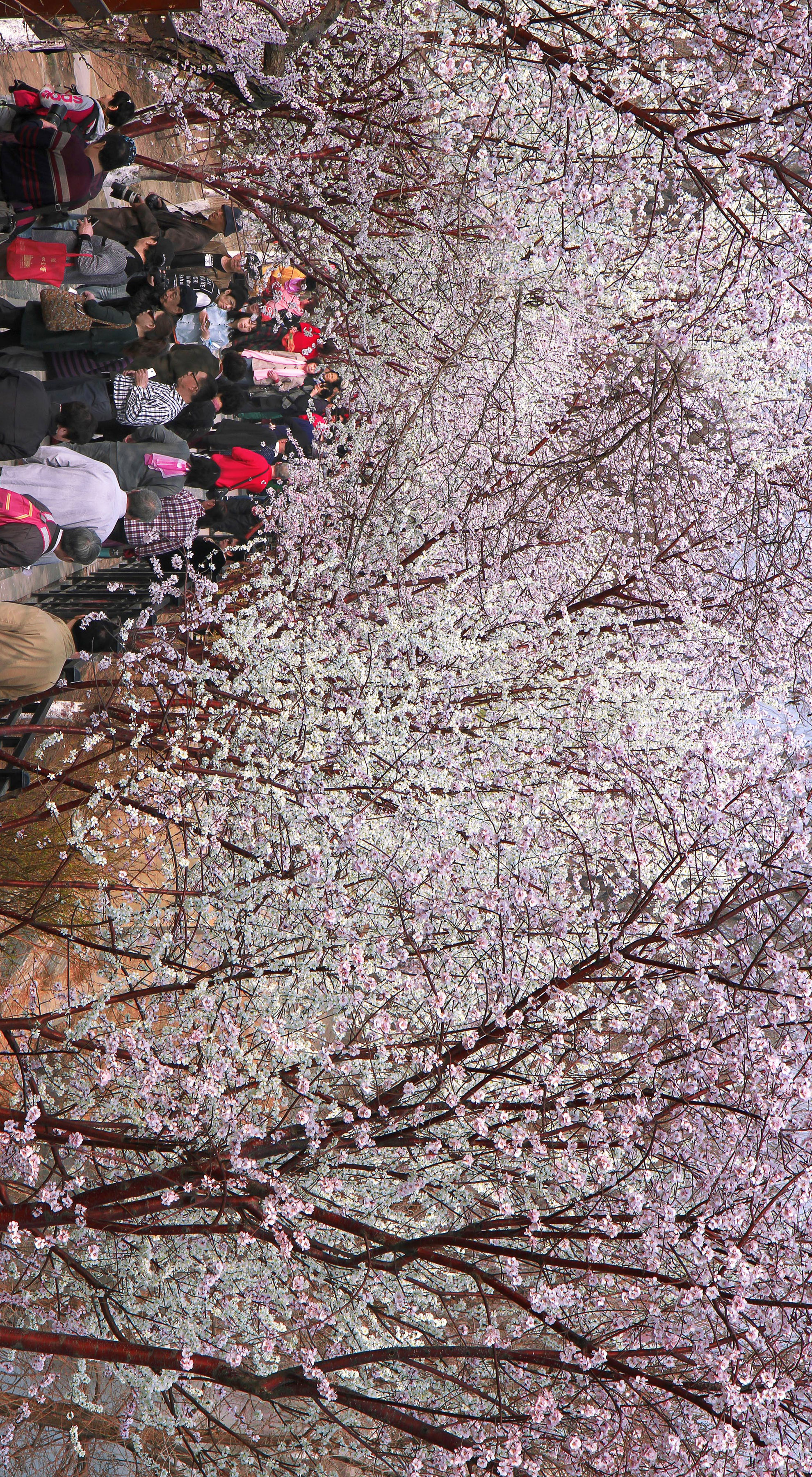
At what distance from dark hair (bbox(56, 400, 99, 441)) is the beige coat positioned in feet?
4.49

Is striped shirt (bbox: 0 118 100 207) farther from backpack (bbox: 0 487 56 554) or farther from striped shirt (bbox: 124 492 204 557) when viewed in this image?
striped shirt (bbox: 124 492 204 557)

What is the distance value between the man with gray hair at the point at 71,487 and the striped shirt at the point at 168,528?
3.09 ft

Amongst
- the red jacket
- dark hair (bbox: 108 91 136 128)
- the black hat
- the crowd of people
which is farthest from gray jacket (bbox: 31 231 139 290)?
the red jacket

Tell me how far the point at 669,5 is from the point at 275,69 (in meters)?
3.53

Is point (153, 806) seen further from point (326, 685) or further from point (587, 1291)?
point (587, 1291)

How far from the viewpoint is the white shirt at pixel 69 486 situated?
216 inches

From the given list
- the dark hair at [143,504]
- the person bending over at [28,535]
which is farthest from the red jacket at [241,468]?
the person bending over at [28,535]

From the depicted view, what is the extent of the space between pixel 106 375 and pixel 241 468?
209cm

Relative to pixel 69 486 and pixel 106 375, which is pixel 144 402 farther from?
pixel 69 486

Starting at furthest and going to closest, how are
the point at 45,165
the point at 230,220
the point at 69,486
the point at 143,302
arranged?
the point at 230,220 → the point at 143,302 → the point at 69,486 → the point at 45,165

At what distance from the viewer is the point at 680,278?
903 centimetres

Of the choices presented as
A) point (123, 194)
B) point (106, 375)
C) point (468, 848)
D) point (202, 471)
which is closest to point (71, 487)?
point (106, 375)

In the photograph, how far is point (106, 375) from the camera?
244 inches

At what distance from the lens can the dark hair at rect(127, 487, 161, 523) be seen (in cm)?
626
